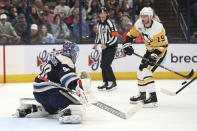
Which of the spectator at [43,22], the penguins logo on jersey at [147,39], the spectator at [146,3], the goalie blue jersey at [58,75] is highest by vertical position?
the spectator at [146,3]

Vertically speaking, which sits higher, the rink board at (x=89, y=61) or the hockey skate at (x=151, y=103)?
the rink board at (x=89, y=61)

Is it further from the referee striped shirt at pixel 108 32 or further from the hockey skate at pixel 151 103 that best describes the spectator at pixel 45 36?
the hockey skate at pixel 151 103

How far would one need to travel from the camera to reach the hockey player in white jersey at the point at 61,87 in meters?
4.48

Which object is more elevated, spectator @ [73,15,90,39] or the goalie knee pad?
spectator @ [73,15,90,39]

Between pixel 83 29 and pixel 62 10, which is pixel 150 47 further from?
pixel 62 10

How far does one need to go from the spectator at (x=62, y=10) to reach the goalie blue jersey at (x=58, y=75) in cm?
432

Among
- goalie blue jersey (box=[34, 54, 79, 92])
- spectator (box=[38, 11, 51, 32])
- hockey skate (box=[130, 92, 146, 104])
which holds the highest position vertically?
spectator (box=[38, 11, 51, 32])

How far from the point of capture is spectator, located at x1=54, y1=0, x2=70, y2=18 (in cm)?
892

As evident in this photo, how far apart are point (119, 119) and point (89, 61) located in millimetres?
3647

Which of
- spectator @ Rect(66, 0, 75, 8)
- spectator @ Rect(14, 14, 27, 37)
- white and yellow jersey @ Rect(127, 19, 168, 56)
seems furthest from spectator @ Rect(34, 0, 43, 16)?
white and yellow jersey @ Rect(127, 19, 168, 56)

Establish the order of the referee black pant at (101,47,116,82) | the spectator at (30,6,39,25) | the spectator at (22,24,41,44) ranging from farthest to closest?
1. the spectator at (30,6,39,25)
2. the spectator at (22,24,41,44)
3. the referee black pant at (101,47,116,82)

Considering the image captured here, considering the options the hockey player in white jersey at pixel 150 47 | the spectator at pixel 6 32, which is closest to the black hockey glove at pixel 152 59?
the hockey player in white jersey at pixel 150 47

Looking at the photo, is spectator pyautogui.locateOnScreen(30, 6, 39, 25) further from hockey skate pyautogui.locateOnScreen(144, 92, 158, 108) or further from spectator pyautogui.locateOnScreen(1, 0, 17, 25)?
hockey skate pyautogui.locateOnScreen(144, 92, 158, 108)

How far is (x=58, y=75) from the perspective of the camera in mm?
4625
